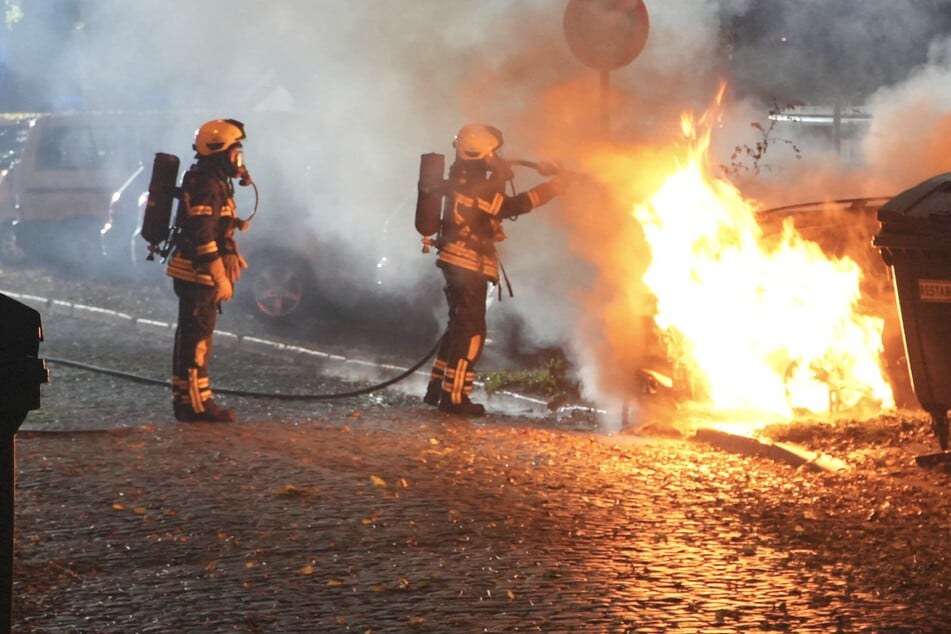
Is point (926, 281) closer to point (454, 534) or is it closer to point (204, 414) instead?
point (454, 534)

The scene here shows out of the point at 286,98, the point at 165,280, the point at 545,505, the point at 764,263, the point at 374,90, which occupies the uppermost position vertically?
the point at 286,98

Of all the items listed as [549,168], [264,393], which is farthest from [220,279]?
[549,168]

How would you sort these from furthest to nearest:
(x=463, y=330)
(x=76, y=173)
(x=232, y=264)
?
(x=76, y=173)
(x=463, y=330)
(x=232, y=264)

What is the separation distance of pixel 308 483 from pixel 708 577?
2.36m

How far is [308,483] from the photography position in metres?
6.93

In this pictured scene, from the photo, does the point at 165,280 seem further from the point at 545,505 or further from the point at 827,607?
the point at 827,607

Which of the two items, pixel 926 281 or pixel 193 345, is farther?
pixel 193 345

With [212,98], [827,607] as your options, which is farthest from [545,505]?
[212,98]

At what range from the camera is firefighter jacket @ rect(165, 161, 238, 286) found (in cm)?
890

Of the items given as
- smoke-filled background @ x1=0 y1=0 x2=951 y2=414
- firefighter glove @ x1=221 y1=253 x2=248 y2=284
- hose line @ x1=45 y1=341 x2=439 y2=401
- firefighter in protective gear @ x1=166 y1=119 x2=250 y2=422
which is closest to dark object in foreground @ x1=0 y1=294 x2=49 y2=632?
firefighter in protective gear @ x1=166 y1=119 x2=250 y2=422

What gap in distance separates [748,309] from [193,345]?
368 centimetres

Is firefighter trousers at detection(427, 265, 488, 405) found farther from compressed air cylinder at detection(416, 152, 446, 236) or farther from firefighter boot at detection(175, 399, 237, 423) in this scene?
firefighter boot at detection(175, 399, 237, 423)

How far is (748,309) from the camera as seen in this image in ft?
31.2

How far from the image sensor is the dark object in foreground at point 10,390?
147 inches
